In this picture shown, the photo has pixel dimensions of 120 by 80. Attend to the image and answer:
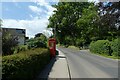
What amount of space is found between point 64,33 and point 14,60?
80.8 m

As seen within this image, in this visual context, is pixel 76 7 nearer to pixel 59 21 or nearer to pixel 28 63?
pixel 59 21

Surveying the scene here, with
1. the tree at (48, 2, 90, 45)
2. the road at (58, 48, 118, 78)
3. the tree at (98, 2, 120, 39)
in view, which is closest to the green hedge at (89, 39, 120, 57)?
the tree at (98, 2, 120, 39)

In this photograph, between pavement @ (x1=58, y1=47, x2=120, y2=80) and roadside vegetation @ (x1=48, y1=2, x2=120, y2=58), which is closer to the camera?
pavement @ (x1=58, y1=47, x2=120, y2=80)

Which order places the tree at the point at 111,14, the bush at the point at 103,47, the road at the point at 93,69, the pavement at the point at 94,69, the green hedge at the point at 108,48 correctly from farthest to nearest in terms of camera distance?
the bush at the point at 103,47, the tree at the point at 111,14, the green hedge at the point at 108,48, the road at the point at 93,69, the pavement at the point at 94,69

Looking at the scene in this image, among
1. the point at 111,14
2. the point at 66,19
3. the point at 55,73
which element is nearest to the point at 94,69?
the point at 55,73

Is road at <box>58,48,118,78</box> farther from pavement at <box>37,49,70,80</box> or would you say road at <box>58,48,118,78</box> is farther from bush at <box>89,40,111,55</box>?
bush at <box>89,40,111,55</box>

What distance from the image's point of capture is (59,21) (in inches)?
3499

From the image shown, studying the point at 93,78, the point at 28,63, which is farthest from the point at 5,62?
the point at 93,78

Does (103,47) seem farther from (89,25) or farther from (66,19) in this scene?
(66,19)

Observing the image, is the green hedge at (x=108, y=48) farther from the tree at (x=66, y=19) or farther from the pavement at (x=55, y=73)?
the tree at (x=66, y=19)

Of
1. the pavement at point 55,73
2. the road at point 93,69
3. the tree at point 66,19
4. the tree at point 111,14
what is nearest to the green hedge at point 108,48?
the tree at point 111,14

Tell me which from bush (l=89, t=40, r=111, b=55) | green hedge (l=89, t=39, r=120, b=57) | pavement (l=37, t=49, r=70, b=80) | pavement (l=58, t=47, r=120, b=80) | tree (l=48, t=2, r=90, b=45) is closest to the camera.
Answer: pavement (l=37, t=49, r=70, b=80)

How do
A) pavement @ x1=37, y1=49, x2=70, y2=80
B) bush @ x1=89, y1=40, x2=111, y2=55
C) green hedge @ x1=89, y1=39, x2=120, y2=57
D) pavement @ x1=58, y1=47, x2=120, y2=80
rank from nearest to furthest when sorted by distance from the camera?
pavement @ x1=37, y1=49, x2=70, y2=80 → pavement @ x1=58, y1=47, x2=120, y2=80 → green hedge @ x1=89, y1=39, x2=120, y2=57 → bush @ x1=89, y1=40, x2=111, y2=55

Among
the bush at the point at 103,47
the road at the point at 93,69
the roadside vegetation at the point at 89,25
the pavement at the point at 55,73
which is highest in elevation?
the roadside vegetation at the point at 89,25
